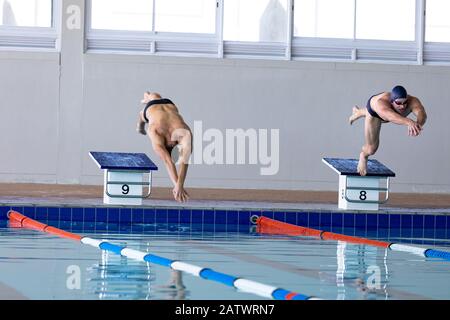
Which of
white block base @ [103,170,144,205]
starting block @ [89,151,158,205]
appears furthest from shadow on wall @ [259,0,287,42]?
white block base @ [103,170,144,205]

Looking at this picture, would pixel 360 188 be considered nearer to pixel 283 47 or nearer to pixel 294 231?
pixel 294 231

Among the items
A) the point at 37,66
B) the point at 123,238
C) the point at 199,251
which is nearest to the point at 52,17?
the point at 37,66

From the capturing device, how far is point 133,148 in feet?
50.2

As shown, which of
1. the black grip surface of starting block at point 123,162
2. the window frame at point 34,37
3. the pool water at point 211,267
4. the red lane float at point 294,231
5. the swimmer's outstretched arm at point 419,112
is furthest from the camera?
the window frame at point 34,37

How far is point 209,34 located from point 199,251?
8.06 m

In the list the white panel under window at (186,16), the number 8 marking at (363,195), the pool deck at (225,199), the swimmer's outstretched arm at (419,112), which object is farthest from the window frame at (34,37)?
the swimmer's outstretched arm at (419,112)

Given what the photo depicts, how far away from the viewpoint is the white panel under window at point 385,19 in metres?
15.5

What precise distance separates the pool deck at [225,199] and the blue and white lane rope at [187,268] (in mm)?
1312

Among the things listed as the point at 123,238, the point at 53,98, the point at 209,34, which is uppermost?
the point at 209,34

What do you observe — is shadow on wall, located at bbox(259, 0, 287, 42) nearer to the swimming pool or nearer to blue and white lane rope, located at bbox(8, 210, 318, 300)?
the swimming pool

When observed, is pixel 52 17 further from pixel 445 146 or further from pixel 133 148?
pixel 445 146

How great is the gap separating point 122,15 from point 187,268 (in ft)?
31.5

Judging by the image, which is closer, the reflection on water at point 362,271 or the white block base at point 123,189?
the reflection on water at point 362,271

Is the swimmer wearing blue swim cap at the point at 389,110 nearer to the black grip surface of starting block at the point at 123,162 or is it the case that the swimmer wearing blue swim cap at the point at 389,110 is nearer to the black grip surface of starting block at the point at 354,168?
the black grip surface of starting block at the point at 354,168
